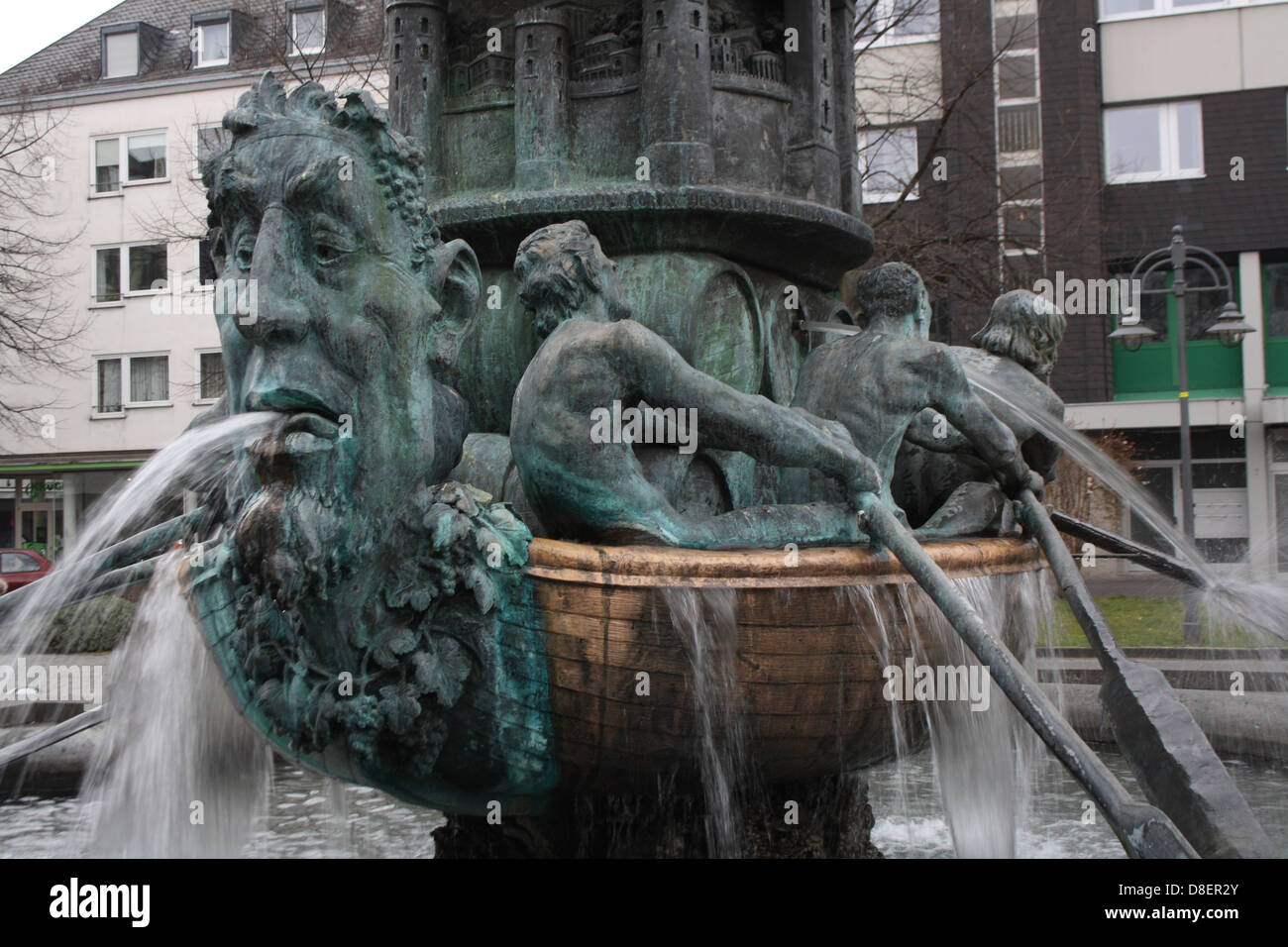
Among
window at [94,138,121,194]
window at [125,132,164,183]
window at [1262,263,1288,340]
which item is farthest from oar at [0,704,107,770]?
window at [94,138,121,194]

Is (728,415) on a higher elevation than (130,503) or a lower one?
higher

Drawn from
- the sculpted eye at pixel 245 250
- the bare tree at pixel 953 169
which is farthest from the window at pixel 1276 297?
the sculpted eye at pixel 245 250

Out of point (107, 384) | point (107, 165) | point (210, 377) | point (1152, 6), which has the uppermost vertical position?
point (1152, 6)

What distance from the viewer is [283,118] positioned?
11.5 ft

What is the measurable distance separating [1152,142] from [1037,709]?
26.3 meters

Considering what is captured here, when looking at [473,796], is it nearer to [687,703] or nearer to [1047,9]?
[687,703]

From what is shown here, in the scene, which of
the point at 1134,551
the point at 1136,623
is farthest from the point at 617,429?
the point at 1136,623

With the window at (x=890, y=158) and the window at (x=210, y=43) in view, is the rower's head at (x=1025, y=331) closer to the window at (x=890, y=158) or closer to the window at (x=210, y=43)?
the window at (x=890, y=158)

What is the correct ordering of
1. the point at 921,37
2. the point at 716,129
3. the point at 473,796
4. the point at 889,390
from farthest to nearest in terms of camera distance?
the point at 921,37 < the point at 716,129 < the point at 889,390 < the point at 473,796

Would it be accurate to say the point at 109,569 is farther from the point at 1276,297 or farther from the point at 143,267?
the point at 143,267

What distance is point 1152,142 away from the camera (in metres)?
27.0

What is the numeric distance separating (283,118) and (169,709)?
1.66m

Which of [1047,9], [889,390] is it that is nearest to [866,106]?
[1047,9]

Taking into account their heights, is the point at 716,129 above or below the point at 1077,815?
above
